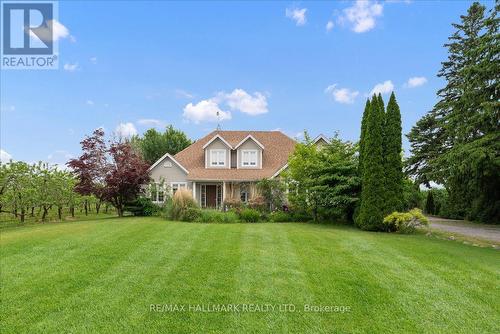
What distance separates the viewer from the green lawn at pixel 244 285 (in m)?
4.59

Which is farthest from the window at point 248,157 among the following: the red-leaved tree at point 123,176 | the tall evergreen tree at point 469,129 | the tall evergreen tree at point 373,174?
the tall evergreen tree at point 469,129

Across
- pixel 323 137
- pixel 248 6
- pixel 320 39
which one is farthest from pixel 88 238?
pixel 323 137

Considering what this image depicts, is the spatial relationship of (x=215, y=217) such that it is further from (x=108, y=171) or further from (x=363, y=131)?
(x=108, y=171)

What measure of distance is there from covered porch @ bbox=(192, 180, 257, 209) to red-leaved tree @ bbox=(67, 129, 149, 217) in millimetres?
5455

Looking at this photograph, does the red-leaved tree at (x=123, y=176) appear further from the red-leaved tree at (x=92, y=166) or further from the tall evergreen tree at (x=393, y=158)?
the tall evergreen tree at (x=393, y=158)

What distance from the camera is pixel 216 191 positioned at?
2644cm

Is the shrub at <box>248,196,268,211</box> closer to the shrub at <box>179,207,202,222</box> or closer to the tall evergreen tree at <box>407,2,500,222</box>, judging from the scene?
the shrub at <box>179,207,202,222</box>

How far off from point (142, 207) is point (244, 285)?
55.4ft

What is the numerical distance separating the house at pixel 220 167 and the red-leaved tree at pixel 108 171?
263 cm

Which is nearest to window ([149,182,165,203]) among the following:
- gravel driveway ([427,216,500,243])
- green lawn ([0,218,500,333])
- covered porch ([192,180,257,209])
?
covered porch ([192,180,257,209])

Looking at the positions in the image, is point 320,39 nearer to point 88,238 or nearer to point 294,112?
point 294,112

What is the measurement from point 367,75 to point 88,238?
16.9m

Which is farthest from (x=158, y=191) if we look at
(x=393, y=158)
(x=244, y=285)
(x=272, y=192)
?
(x=244, y=285)

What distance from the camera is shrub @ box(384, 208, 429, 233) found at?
510 inches
